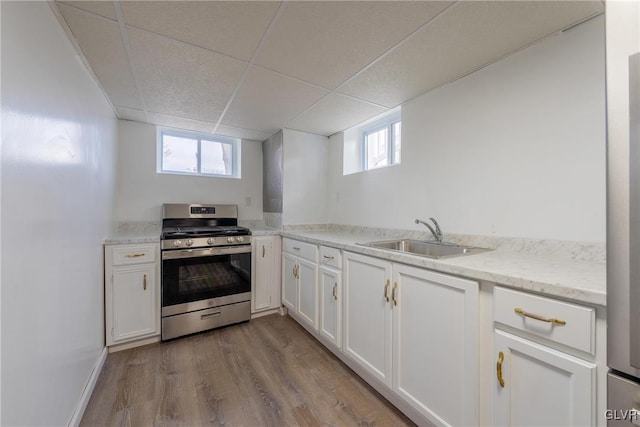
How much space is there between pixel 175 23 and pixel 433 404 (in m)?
2.23

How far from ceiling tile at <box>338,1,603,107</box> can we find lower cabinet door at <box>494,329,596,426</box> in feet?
4.57

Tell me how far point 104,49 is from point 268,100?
3.40ft

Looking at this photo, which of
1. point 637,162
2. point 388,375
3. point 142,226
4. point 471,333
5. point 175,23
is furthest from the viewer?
point 142,226

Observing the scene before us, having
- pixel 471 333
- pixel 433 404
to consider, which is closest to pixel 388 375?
pixel 433 404

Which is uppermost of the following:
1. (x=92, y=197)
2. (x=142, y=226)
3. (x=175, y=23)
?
(x=175, y=23)

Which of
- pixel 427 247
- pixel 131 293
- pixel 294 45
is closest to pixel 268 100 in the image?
pixel 294 45

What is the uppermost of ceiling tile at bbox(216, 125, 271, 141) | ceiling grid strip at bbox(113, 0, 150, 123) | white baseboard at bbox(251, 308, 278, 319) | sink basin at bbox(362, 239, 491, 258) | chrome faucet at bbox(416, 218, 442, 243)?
ceiling tile at bbox(216, 125, 271, 141)

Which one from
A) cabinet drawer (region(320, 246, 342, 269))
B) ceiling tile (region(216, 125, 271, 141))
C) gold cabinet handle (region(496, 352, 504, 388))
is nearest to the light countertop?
gold cabinet handle (region(496, 352, 504, 388))

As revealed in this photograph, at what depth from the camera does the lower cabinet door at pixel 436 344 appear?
109cm

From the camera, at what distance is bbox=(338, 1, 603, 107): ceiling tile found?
1.14m

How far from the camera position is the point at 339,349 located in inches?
73.8

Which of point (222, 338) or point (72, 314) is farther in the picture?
point (222, 338)

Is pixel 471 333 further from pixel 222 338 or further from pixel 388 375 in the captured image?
pixel 222 338

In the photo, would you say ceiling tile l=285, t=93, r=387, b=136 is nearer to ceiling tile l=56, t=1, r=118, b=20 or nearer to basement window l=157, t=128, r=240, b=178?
basement window l=157, t=128, r=240, b=178
